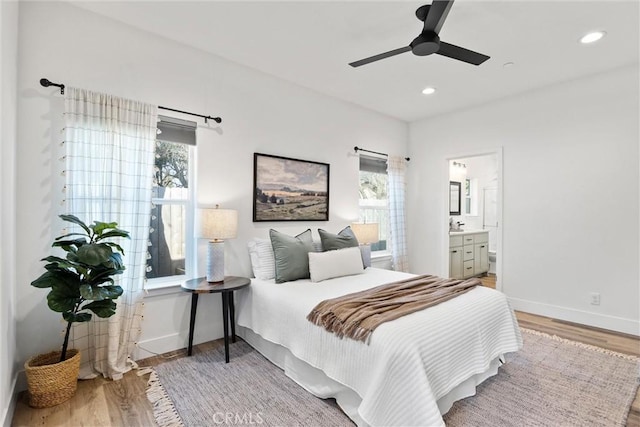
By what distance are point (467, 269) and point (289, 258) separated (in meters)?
3.88

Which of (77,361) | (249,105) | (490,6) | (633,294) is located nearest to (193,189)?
(249,105)

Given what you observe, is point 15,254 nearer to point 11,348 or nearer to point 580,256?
point 11,348

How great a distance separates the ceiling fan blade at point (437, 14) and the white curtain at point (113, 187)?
7.27 feet

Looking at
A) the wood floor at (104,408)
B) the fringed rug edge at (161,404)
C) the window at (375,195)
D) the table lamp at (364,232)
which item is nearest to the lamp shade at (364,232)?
the table lamp at (364,232)

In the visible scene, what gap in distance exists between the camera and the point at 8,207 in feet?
6.23

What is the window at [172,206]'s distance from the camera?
9.32 feet

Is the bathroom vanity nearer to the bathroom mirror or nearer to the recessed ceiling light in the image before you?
the bathroom mirror

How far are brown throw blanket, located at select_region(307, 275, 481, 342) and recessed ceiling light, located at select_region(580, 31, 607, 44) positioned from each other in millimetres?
2326

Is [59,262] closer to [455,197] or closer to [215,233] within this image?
[215,233]

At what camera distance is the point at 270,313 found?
2.58 metres

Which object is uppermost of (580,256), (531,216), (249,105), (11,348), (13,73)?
(249,105)

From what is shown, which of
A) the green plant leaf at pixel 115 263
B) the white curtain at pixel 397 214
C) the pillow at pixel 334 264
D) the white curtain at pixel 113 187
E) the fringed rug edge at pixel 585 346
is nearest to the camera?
the green plant leaf at pixel 115 263

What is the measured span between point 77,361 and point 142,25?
8.57 feet

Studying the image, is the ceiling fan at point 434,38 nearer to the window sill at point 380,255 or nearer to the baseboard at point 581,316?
the window sill at point 380,255
